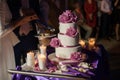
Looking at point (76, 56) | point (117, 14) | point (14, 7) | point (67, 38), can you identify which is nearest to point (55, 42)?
point (67, 38)

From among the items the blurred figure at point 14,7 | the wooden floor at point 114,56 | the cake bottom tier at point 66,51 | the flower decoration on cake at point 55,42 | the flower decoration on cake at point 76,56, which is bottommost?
the wooden floor at point 114,56

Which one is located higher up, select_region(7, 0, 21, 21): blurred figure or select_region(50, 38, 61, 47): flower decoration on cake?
select_region(7, 0, 21, 21): blurred figure

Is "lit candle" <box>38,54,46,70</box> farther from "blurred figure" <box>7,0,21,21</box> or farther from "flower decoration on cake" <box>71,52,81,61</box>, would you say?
"blurred figure" <box>7,0,21,21</box>

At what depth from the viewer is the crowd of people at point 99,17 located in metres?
6.23

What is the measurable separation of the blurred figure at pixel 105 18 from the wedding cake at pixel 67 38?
4077 millimetres

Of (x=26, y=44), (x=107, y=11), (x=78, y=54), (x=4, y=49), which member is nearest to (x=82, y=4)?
(x=107, y=11)

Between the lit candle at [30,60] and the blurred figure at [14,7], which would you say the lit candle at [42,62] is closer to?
the lit candle at [30,60]

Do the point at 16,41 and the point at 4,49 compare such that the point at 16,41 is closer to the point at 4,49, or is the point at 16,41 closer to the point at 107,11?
the point at 4,49

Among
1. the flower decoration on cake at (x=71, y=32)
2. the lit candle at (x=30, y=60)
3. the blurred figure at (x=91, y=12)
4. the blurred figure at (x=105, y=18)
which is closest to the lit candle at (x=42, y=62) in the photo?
the lit candle at (x=30, y=60)

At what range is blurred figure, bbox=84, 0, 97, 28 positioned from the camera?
20.3ft

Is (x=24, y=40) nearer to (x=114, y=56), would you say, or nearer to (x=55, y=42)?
(x=55, y=42)

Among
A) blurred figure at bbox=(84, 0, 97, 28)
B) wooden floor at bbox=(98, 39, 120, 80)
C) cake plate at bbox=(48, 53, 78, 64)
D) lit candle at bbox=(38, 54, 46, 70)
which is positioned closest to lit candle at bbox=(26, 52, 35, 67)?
lit candle at bbox=(38, 54, 46, 70)

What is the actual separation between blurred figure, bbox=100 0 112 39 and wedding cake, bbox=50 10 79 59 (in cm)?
408

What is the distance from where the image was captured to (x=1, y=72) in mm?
2873
